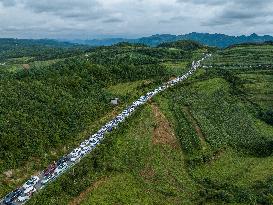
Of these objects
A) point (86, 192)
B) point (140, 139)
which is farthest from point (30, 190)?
point (140, 139)

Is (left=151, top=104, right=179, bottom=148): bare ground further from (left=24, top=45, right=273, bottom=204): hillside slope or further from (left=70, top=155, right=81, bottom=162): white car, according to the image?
(left=70, top=155, right=81, bottom=162): white car

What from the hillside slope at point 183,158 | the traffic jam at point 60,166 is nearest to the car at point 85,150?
the traffic jam at point 60,166

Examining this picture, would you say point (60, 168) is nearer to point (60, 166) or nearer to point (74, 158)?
point (60, 166)

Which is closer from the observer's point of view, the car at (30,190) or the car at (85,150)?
the car at (30,190)

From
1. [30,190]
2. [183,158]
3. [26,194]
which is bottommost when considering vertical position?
[183,158]

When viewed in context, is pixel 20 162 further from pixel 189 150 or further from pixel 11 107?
pixel 189 150

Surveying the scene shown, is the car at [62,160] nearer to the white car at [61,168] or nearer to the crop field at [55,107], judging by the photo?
the white car at [61,168]

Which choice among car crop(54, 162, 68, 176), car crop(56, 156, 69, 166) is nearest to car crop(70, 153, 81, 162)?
car crop(56, 156, 69, 166)
